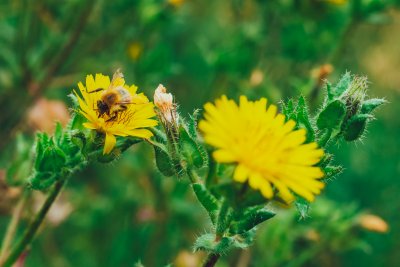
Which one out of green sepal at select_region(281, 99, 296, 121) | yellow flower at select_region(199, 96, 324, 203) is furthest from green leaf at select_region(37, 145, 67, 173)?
green sepal at select_region(281, 99, 296, 121)

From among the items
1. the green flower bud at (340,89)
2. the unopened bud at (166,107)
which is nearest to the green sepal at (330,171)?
the green flower bud at (340,89)

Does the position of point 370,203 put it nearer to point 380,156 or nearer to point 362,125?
point 380,156

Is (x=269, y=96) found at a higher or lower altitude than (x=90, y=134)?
higher

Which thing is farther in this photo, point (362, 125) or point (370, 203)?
point (370, 203)

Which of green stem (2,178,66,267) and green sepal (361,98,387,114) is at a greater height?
green stem (2,178,66,267)

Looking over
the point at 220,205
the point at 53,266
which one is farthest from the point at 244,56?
the point at 220,205

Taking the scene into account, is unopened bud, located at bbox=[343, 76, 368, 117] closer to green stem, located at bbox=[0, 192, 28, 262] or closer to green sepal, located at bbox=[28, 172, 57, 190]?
green sepal, located at bbox=[28, 172, 57, 190]
